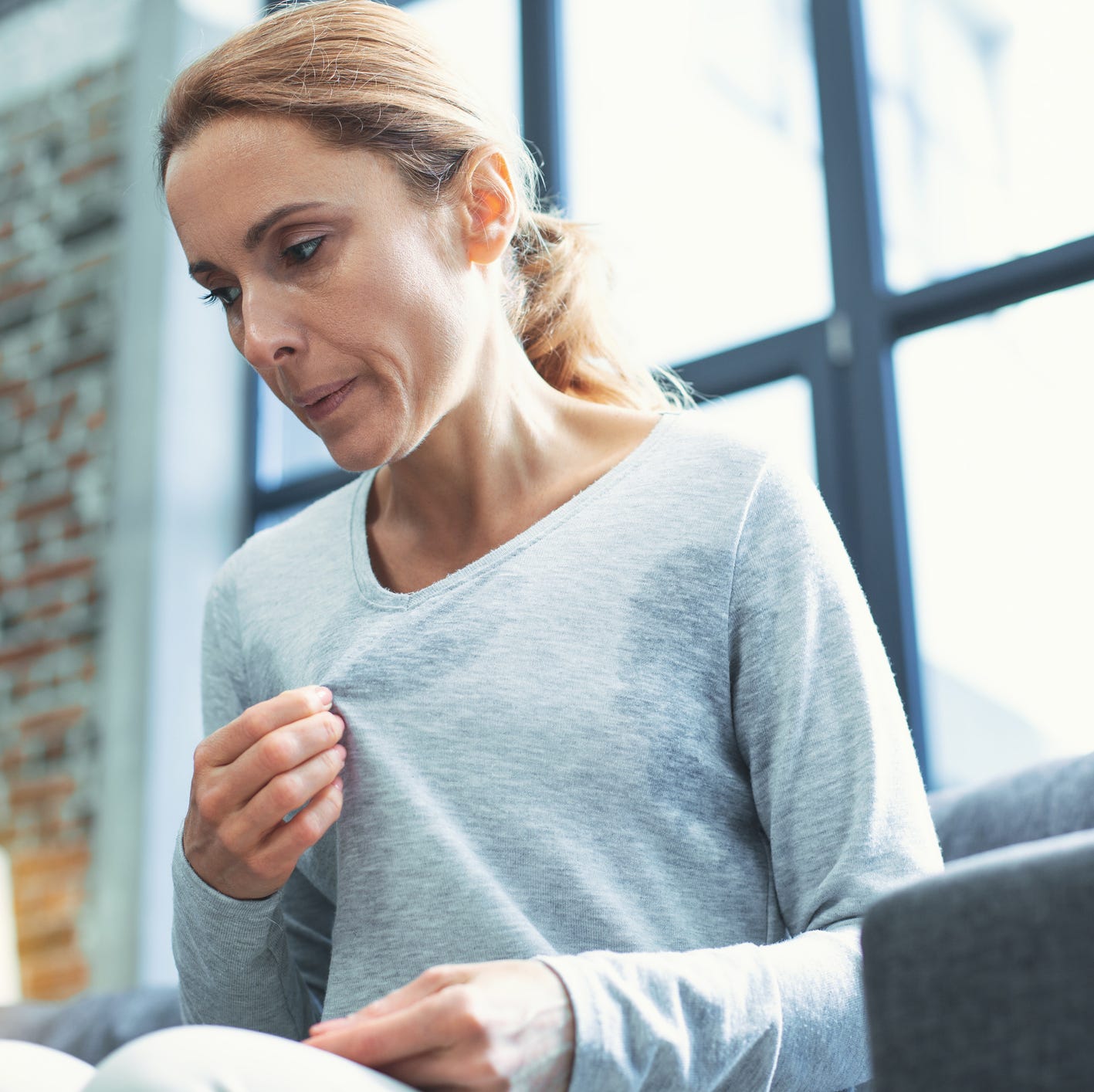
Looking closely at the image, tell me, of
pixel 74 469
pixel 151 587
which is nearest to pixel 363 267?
pixel 151 587

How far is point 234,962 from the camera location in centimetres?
113

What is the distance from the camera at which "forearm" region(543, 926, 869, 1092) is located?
0.79 m

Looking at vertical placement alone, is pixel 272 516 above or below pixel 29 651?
above

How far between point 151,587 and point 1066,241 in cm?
236

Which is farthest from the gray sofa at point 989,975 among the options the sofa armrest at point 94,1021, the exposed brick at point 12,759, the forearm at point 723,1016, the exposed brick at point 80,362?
the exposed brick at point 80,362

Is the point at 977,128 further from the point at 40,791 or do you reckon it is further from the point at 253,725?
the point at 40,791

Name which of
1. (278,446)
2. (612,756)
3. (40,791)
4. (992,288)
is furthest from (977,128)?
(40,791)

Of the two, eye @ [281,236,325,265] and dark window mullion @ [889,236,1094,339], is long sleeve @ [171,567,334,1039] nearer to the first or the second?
eye @ [281,236,325,265]

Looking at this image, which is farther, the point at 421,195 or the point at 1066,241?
the point at 1066,241

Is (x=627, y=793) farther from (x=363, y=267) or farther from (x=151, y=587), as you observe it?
(x=151, y=587)

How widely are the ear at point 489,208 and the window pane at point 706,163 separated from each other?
6.31ft

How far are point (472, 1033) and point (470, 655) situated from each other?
0.45 meters

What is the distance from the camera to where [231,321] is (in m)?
1.25

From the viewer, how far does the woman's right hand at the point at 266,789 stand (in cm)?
103
